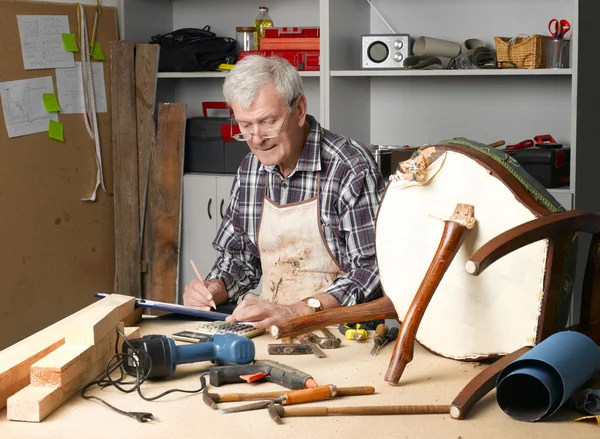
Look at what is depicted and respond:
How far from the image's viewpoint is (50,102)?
3.93 m

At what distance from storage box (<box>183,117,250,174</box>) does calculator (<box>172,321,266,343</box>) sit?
7.12ft

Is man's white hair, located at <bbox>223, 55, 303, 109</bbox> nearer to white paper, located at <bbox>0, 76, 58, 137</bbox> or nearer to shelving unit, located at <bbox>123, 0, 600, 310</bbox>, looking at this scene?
Answer: shelving unit, located at <bbox>123, 0, 600, 310</bbox>

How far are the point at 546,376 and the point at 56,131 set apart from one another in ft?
10.2

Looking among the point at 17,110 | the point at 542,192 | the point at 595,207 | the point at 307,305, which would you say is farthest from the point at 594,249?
the point at 17,110

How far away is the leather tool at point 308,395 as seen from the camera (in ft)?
4.95

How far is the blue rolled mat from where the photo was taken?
1427 mm

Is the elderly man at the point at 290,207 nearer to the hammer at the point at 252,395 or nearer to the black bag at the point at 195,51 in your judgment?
the hammer at the point at 252,395

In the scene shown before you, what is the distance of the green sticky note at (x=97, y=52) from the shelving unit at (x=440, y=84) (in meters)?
0.17

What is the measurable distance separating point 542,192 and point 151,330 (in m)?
0.99

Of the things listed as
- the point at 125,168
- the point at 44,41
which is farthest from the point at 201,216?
the point at 44,41

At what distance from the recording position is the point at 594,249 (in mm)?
1750

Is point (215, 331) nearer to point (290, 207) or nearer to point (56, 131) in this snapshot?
point (290, 207)

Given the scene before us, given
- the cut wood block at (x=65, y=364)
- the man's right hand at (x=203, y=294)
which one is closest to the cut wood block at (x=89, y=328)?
the cut wood block at (x=65, y=364)

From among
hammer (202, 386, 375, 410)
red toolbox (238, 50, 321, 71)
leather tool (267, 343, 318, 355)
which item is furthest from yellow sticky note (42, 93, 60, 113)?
hammer (202, 386, 375, 410)
